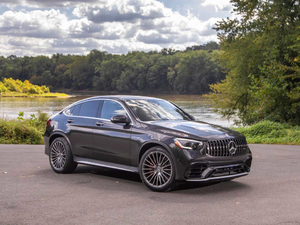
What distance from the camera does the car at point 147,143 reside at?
22.9 feet

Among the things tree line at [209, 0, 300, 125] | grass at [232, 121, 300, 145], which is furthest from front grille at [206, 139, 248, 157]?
tree line at [209, 0, 300, 125]

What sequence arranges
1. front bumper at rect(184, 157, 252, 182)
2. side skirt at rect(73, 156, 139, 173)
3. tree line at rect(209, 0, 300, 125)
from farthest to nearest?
1. tree line at rect(209, 0, 300, 125)
2. side skirt at rect(73, 156, 139, 173)
3. front bumper at rect(184, 157, 252, 182)

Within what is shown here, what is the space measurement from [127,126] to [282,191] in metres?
2.99

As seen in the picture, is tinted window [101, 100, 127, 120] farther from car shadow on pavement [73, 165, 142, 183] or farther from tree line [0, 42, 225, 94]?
tree line [0, 42, 225, 94]

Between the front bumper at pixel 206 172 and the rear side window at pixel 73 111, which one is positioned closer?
the front bumper at pixel 206 172

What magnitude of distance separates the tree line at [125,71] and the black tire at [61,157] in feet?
375

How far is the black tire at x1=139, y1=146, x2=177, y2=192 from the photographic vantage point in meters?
7.06

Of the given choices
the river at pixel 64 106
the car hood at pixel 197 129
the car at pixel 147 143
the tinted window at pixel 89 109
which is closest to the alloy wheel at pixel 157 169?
the car at pixel 147 143

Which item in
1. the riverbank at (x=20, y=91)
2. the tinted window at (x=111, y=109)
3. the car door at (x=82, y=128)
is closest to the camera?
the tinted window at (x=111, y=109)

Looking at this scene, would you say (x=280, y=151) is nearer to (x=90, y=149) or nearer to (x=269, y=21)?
(x=90, y=149)

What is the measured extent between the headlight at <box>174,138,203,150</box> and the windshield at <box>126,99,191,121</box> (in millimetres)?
1112

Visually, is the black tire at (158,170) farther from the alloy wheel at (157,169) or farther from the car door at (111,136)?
the car door at (111,136)

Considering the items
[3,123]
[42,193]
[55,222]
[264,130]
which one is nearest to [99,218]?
[55,222]

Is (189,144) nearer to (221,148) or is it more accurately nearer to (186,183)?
(221,148)
